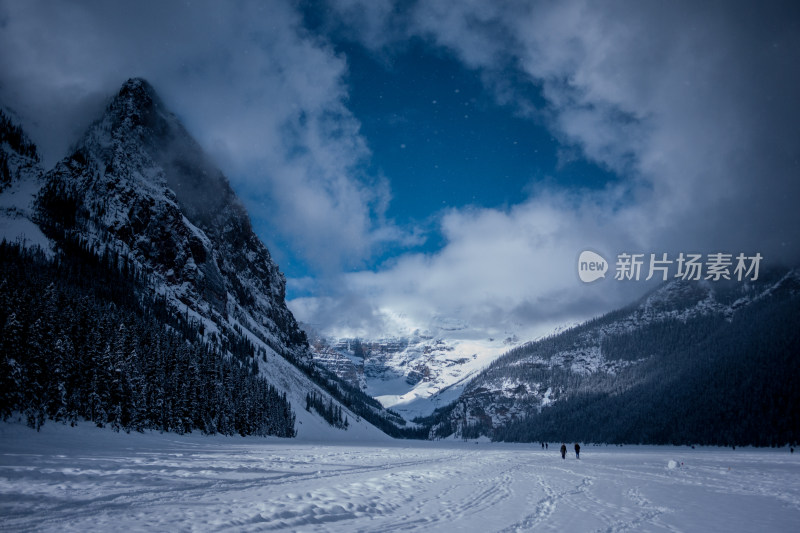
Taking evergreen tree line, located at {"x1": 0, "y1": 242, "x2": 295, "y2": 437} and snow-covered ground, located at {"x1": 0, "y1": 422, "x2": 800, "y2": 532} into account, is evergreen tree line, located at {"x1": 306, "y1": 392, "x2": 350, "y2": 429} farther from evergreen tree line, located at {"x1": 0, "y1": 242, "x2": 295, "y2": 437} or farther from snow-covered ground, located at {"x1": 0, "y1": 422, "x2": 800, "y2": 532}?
snow-covered ground, located at {"x1": 0, "y1": 422, "x2": 800, "y2": 532}

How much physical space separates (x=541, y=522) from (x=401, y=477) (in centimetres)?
1299

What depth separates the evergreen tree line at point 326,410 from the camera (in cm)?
17139

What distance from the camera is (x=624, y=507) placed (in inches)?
646

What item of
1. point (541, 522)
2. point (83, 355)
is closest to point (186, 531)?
point (541, 522)

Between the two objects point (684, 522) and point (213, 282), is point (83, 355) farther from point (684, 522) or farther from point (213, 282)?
point (213, 282)

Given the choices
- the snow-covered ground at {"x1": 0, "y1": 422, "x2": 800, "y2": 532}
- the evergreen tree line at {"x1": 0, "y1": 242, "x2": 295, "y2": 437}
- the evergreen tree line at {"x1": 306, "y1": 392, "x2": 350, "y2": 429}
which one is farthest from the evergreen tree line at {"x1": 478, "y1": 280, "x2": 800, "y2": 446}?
the evergreen tree line at {"x1": 0, "y1": 242, "x2": 295, "y2": 437}

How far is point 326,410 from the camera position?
17900 cm

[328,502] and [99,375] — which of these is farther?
[99,375]

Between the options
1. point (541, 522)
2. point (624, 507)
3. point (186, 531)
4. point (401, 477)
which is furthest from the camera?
point (401, 477)

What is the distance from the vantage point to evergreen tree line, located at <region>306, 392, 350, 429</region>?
562 ft

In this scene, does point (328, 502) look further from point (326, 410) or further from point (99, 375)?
point (326, 410)

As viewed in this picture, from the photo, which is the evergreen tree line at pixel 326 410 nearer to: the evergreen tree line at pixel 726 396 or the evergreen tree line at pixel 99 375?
the evergreen tree line at pixel 99 375

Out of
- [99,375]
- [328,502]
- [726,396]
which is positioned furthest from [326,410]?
[328,502]

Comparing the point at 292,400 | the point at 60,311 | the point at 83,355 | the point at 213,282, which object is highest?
the point at 213,282
